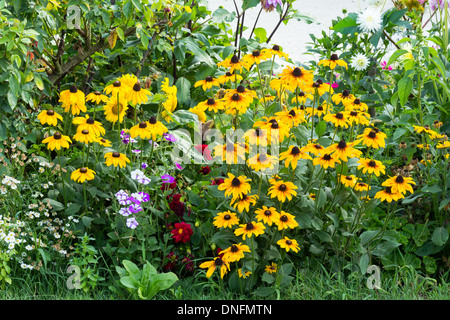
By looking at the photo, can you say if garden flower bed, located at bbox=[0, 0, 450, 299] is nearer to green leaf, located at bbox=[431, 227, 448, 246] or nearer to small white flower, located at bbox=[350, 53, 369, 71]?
green leaf, located at bbox=[431, 227, 448, 246]

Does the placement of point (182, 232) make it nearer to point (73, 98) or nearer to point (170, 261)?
point (170, 261)

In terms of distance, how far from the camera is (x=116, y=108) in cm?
253

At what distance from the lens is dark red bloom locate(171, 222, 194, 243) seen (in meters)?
2.34

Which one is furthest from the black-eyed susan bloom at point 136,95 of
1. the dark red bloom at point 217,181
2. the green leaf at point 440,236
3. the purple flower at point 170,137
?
the green leaf at point 440,236

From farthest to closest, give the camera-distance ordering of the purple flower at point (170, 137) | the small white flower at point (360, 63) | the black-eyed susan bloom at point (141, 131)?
1. the small white flower at point (360, 63)
2. the purple flower at point (170, 137)
3. the black-eyed susan bloom at point (141, 131)

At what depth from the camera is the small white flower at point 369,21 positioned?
3186 mm

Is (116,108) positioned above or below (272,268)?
above

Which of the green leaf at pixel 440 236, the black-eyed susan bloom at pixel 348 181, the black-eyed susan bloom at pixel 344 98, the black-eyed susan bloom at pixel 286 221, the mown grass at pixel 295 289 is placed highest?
the black-eyed susan bloom at pixel 344 98

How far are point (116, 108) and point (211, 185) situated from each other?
59 centimetres

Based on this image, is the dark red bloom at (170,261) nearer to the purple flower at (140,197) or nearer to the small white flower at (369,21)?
the purple flower at (140,197)

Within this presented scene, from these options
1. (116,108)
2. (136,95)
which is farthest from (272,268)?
(116,108)

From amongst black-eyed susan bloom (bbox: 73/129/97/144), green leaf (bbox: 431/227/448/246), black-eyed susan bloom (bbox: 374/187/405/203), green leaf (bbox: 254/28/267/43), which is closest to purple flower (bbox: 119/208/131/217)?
black-eyed susan bloom (bbox: 73/129/97/144)

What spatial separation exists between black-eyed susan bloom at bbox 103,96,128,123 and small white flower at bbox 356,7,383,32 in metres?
1.57

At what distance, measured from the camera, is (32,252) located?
244 cm
